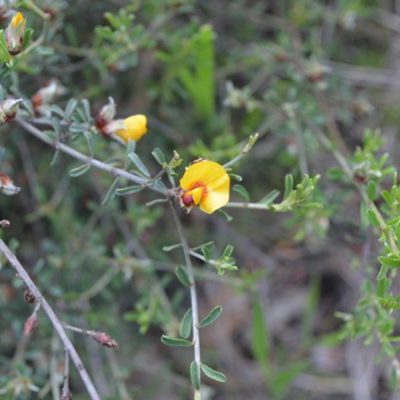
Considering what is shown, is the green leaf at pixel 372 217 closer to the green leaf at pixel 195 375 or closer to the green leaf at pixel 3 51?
the green leaf at pixel 195 375

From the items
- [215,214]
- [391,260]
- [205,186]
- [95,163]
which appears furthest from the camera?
[215,214]

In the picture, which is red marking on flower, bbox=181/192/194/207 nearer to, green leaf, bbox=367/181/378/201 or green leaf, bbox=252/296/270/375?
green leaf, bbox=367/181/378/201

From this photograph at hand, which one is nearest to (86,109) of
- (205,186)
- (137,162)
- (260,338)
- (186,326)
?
(137,162)

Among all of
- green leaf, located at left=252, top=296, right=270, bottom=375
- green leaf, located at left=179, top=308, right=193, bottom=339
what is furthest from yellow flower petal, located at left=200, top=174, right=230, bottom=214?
green leaf, located at left=252, top=296, right=270, bottom=375

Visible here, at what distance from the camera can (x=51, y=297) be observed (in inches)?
91.3

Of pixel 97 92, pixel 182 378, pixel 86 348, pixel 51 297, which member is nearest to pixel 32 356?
pixel 51 297

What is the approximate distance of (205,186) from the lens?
5.07 ft

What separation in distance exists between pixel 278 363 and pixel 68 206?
1221mm

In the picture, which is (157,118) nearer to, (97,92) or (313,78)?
(97,92)

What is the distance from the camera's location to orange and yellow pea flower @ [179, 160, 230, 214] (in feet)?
4.99

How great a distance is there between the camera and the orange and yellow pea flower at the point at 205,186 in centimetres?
152

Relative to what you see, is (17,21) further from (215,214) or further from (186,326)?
(215,214)

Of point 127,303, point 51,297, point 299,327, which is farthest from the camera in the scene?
point 299,327

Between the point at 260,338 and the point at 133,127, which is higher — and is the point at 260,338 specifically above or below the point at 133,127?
below
